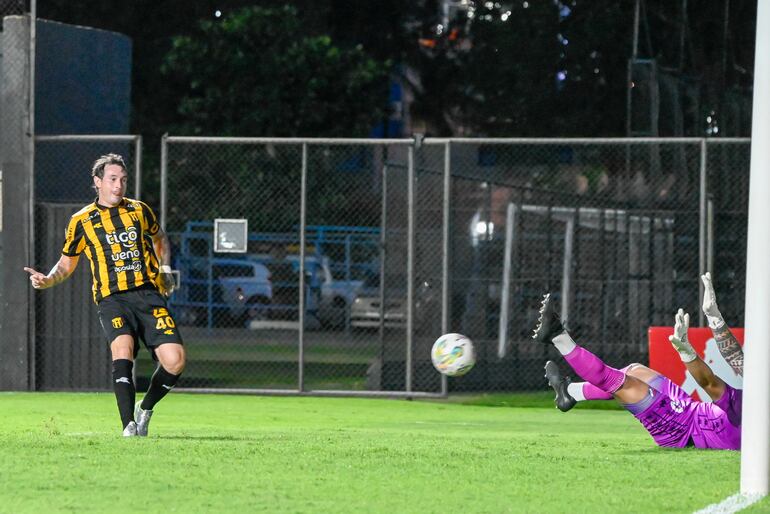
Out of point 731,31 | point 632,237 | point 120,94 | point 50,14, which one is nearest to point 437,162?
point 50,14

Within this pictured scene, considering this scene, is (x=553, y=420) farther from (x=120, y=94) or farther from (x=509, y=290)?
(x=120, y=94)

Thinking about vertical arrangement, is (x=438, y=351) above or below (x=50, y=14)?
below

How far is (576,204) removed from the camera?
2023 cm

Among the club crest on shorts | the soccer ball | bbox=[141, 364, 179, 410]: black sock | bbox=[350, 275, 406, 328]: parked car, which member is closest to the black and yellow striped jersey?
bbox=[141, 364, 179, 410]: black sock

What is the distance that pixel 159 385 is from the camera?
10.2 m

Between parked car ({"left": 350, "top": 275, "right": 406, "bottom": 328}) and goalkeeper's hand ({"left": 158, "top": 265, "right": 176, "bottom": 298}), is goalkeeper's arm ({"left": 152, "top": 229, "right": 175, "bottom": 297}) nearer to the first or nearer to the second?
goalkeeper's hand ({"left": 158, "top": 265, "right": 176, "bottom": 298})

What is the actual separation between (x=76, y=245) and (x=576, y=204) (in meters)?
10.8

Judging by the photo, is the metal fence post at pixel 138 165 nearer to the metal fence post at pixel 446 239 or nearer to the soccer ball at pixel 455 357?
the metal fence post at pixel 446 239

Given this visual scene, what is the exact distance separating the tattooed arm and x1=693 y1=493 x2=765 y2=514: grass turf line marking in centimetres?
176

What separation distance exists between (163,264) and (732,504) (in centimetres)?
518

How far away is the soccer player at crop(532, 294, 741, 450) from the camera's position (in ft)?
30.2

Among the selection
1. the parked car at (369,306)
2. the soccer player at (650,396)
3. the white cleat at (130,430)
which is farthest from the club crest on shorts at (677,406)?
the parked car at (369,306)

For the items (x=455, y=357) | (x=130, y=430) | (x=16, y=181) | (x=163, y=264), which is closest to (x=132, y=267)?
(x=163, y=264)

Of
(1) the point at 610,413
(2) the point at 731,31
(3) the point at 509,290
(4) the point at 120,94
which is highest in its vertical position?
(2) the point at 731,31
